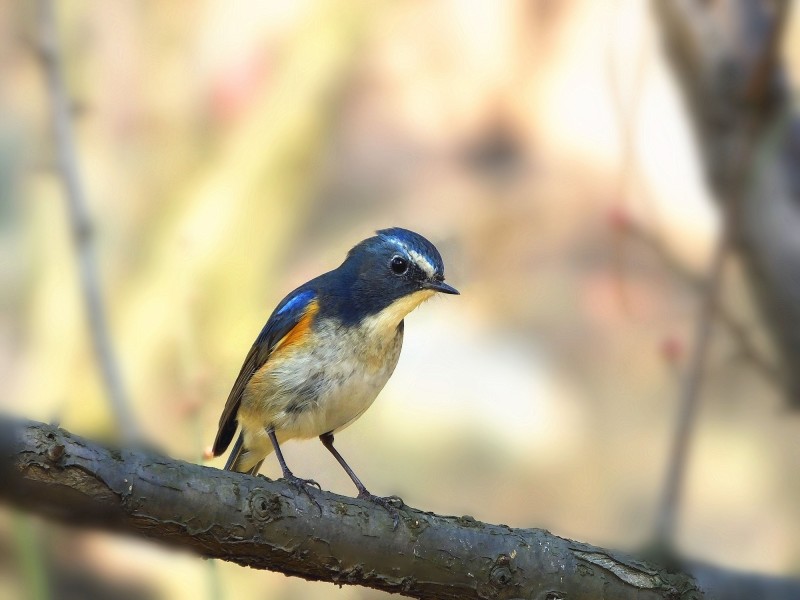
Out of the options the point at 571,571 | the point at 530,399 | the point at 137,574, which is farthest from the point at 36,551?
the point at 530,399

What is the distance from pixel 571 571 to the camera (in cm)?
246

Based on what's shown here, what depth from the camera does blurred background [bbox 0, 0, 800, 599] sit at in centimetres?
557

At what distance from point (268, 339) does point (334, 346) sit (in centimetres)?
24

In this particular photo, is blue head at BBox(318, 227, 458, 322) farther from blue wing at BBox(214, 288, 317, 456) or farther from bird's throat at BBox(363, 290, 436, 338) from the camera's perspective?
blue wing at BBox(214, 288, 317, 456)

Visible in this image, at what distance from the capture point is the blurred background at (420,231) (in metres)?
5.57

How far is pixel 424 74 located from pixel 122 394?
4419 mm

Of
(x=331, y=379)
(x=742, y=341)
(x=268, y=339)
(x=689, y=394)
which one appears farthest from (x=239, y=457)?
(x=742, y=341)

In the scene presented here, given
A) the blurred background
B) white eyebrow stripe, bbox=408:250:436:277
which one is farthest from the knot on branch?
the blurred background

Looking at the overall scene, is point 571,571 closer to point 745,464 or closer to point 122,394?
point 122,394

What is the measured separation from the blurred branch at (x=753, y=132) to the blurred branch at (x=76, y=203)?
188 cm

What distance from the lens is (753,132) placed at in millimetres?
3793

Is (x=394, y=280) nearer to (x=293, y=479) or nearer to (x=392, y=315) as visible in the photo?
(x=392, y=315)

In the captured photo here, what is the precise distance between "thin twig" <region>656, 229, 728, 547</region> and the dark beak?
2.89 feet

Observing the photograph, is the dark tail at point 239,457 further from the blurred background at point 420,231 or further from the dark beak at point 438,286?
the blurred background at point 420,231
